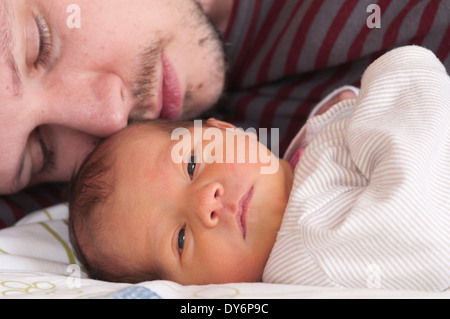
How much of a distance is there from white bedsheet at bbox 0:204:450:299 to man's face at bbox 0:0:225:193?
0.19 metres

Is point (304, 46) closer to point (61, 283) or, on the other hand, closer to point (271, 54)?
point (271, 54)

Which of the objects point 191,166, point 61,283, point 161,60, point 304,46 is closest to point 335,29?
point 304,46

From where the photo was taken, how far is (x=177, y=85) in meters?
1.36

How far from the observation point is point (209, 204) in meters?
0.92

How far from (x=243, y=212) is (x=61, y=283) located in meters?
0.39

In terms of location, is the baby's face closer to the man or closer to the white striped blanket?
the white striped blanket

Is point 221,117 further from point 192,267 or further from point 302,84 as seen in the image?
point 192,267

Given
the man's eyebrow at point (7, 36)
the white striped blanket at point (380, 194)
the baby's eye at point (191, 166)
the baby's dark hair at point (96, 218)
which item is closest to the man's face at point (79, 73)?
the man's eyebrow at point (7, 36)

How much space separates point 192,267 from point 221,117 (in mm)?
830

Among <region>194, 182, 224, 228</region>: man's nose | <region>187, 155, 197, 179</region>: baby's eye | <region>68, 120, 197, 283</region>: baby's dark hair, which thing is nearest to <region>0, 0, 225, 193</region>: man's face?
<region>68, 120, 197, 283</region>: baby's dark hair

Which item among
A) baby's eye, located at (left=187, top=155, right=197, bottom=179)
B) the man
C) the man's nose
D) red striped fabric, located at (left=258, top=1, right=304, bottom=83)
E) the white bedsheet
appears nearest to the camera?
the white bedsheet

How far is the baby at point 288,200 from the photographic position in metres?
0.79

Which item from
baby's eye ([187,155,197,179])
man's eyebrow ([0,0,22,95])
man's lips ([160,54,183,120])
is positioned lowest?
baby's eye ([187,155,197,179])

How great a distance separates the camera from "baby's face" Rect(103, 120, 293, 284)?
938mm
